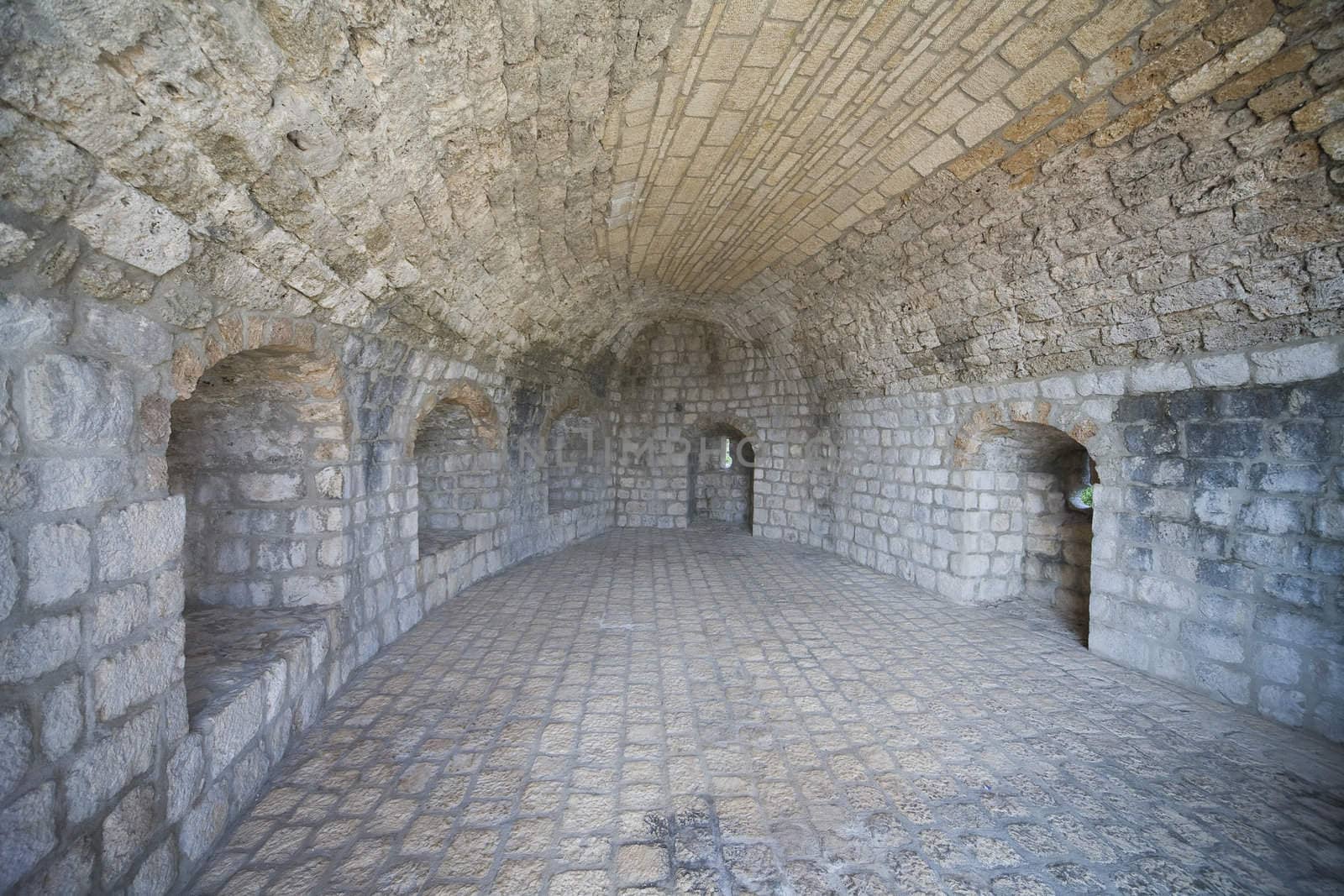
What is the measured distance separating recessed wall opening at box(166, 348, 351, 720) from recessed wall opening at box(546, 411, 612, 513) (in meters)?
5.64

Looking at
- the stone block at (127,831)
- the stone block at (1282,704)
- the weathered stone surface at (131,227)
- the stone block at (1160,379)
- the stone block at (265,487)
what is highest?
the weathered stone surface at (131,227)

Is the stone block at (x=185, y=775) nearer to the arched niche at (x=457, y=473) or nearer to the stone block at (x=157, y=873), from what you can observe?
the stone block at (x=157, y=873)

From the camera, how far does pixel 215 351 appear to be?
267 cm

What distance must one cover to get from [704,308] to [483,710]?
6487 mm

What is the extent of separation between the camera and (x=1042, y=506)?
633 centimetres

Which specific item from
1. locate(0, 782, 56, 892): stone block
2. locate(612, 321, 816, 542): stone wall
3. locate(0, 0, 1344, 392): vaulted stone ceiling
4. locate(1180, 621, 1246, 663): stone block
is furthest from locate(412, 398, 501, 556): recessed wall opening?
locate(1180, 621, 1246, 663): stone block

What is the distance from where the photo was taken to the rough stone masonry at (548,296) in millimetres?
1827

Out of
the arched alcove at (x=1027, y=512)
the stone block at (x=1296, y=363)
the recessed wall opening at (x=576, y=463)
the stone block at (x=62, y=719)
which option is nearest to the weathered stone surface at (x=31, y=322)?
the stone block at (x=62, y=719)

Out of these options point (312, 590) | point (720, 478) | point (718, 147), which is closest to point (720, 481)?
point (720, 478)

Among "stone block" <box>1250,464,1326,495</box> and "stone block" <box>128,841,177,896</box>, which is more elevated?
"stone block" <box>1250,464,1326,495</box>

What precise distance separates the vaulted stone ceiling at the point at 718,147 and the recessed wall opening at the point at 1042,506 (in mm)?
1198

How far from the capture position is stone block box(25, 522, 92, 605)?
176 cm

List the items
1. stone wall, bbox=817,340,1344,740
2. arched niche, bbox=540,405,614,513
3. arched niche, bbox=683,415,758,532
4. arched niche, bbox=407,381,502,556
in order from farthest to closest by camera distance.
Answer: arched niche, bbox=683,415,758,532 < arched niche, bbox=540,405,614,513 < arched niche, bbox=407,381,502,556 < stone wall, bbox=817,340,1344,740

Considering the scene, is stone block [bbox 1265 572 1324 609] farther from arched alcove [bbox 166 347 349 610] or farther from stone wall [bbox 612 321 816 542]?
stone wall [bbox 612 321 816 542]
